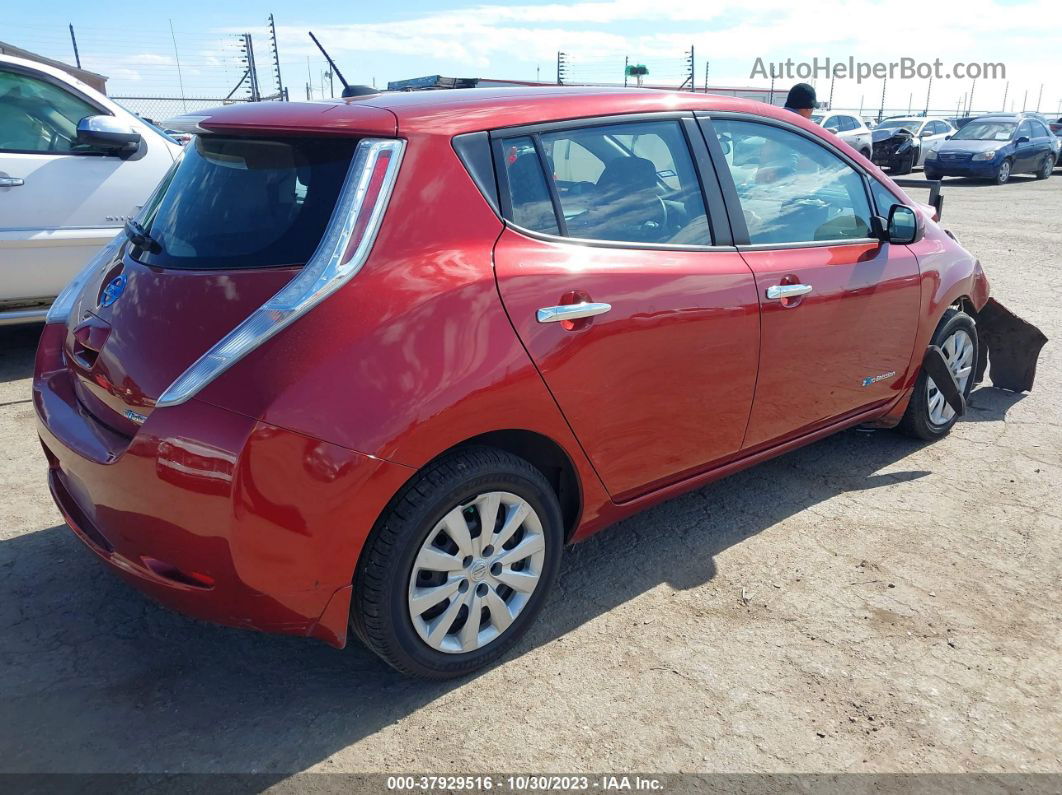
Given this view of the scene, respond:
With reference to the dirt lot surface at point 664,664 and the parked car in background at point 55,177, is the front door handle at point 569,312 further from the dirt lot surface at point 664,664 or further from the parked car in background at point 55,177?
the parked car in background at point 55,177

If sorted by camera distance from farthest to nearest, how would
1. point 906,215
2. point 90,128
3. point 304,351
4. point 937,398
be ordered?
point 90,128, point 937,398, point 906,215, point 304,351

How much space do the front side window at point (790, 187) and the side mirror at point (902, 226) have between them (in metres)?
0.10

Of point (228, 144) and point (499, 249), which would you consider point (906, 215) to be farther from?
point (228, 144)

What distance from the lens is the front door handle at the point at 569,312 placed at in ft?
8.61

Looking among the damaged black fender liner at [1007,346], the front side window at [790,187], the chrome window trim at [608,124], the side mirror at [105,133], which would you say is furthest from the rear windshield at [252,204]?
the damaged black fender liner at [1007,346]

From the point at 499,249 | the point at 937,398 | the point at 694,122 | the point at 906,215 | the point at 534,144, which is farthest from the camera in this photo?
the point at 937,398

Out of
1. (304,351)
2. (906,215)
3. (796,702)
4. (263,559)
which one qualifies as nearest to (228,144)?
(304,351)

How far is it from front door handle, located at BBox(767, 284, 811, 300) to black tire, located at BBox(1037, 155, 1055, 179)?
22.7 metres

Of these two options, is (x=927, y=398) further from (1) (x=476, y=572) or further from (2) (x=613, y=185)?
(1) (x=476, y=572)

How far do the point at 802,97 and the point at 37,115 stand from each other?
18.7 feet

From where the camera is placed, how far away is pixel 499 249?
8.53 feet

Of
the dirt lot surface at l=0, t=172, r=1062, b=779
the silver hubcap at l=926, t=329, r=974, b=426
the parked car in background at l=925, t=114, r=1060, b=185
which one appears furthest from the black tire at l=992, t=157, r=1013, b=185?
the dirt lot surface at l=0, t=172, r=1062, b=779

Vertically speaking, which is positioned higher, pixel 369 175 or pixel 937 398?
pixel 369 175

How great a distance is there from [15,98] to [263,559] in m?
4.64
